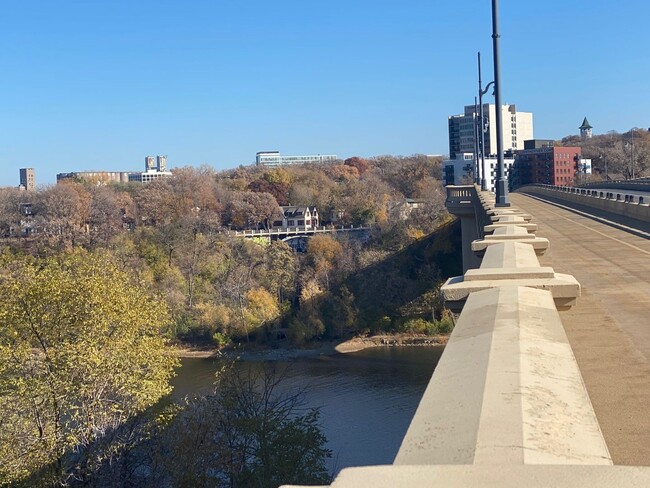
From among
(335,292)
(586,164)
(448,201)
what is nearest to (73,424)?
(448,201)

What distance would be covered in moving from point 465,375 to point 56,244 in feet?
253

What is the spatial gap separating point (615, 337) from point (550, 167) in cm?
10421

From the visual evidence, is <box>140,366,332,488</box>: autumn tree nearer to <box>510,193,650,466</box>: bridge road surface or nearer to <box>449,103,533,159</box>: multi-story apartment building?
<box>510,193,650,466</box>: bridge road surface

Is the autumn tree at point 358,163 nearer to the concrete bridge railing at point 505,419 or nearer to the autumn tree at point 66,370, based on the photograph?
the autumn tree at point 66,370

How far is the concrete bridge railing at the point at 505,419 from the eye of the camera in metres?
2.74

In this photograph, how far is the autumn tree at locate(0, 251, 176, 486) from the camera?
51.2ft

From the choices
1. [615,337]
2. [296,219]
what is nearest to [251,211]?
[296,219]

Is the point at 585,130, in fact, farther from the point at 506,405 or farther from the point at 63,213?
the point at 506,405

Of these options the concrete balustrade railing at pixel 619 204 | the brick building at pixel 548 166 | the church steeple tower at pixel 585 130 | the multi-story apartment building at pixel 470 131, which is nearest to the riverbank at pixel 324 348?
the concrete balustrade railing at pixel 619 204

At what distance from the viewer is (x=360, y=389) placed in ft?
121

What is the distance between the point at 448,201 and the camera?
45.6 m

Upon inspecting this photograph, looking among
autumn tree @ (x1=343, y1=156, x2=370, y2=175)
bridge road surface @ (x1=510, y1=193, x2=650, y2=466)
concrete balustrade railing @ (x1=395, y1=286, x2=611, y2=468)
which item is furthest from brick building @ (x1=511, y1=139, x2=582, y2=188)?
concrete balustrade railing @ (x1=395, y1=286, x2=611, y2=468)

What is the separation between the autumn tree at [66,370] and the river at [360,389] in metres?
7.34

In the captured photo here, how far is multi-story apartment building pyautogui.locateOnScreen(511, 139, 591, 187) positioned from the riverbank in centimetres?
6106
